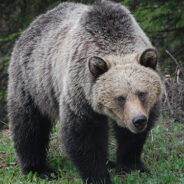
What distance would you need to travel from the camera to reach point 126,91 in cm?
479

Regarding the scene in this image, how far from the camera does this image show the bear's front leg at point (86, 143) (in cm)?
532

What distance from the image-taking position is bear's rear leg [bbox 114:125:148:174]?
604 cm

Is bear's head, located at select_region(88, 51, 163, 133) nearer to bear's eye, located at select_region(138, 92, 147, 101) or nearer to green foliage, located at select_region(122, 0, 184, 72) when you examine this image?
bear's eye, located at select_region(138, 92, 147, 101)

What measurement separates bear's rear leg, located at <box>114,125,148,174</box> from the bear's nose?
52.1 inches

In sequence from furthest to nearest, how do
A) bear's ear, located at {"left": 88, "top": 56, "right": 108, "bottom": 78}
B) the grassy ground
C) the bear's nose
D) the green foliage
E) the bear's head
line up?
1. the green foliage
2. the grassy ground
3. bear's ear, located at {"left": 88, "top": 56, "right": 108, "bottom": 78}
4. the bear's head
5. the bear's nose

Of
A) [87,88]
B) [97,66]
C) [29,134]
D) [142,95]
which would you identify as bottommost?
[29,134]

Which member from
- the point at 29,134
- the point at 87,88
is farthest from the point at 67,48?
the point at 29,134

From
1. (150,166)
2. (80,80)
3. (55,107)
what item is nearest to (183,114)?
(150,166)

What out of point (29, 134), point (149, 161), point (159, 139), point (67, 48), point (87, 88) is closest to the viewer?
point (87, 88)

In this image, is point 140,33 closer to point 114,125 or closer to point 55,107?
point 114,125

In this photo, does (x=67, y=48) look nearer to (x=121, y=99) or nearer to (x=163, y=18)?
Result: (x=121, y=99)

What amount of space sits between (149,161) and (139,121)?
228 centimetres

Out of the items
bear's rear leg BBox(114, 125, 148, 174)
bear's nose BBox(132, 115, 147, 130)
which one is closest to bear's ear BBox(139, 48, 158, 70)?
bear's nose BBox(132, 115, 147, 130)

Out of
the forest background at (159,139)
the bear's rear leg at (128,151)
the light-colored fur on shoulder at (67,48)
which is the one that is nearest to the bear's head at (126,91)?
the light-colored fur on shoulder at (67,48)
